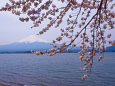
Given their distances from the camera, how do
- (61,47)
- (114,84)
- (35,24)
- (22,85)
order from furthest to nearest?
(114,84)
(22,85)
(61,47)
(35,24)

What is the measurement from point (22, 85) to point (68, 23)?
41.7ft

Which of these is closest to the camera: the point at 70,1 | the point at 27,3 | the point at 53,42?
the point at 27,3

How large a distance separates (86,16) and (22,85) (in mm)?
13018

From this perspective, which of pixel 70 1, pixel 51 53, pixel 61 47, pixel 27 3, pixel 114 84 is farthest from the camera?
pixel 114 84

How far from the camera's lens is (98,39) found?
406 centimetres

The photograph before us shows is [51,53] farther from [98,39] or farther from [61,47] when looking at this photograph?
[98,39]

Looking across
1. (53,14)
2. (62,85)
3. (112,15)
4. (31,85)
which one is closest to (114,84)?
(62,85)

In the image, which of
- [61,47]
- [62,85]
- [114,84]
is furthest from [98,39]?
[114,84]

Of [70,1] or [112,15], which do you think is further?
[112,15]

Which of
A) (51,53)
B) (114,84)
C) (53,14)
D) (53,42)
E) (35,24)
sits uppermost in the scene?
(53,14)

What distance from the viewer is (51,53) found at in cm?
410

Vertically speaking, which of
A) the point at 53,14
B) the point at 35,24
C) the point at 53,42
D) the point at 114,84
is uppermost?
the point at 53,14

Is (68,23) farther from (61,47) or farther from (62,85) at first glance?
(62,85)

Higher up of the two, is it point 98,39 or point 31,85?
point 98,39
